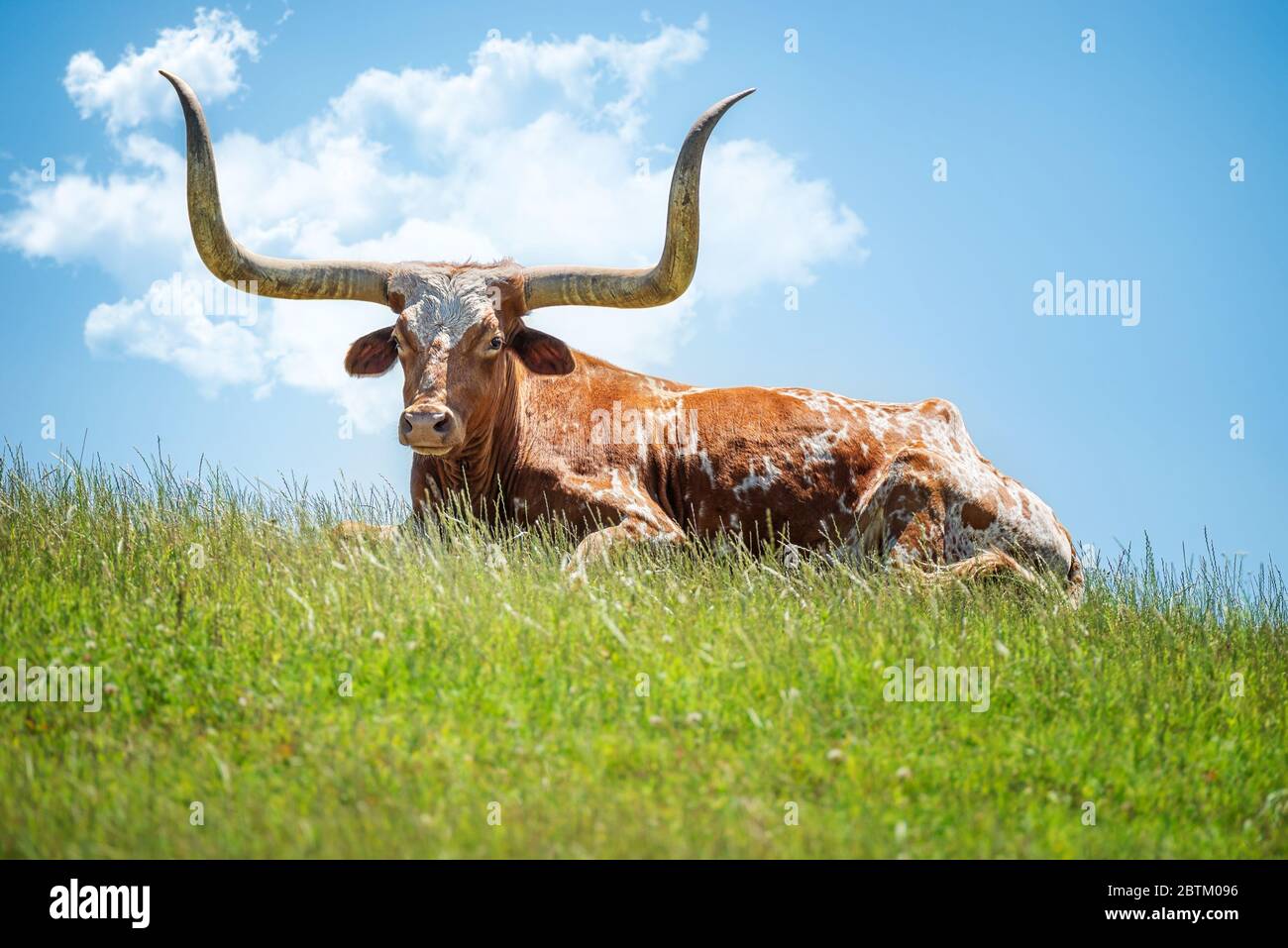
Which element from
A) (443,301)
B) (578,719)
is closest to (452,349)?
(443,301)

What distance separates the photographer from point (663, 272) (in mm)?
9477

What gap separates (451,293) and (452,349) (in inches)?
22.0

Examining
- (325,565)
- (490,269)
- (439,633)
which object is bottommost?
(439,633)

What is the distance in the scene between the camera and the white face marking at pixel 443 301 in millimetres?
8875

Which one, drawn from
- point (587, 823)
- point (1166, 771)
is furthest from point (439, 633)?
point (1166, 771)

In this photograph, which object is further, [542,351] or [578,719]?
[542,351]

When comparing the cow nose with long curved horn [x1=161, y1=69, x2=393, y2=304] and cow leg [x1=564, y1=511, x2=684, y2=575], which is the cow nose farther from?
long curved horn [x1=161, y1=69, x2=393, y2=304]

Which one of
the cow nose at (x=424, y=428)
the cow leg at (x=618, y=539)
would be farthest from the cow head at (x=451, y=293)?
the cow leg at (x=618, y=539)

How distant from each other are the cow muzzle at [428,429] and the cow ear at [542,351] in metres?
1.56

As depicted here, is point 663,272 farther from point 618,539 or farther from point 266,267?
point 266,267

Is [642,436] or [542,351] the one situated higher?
[542,351]
